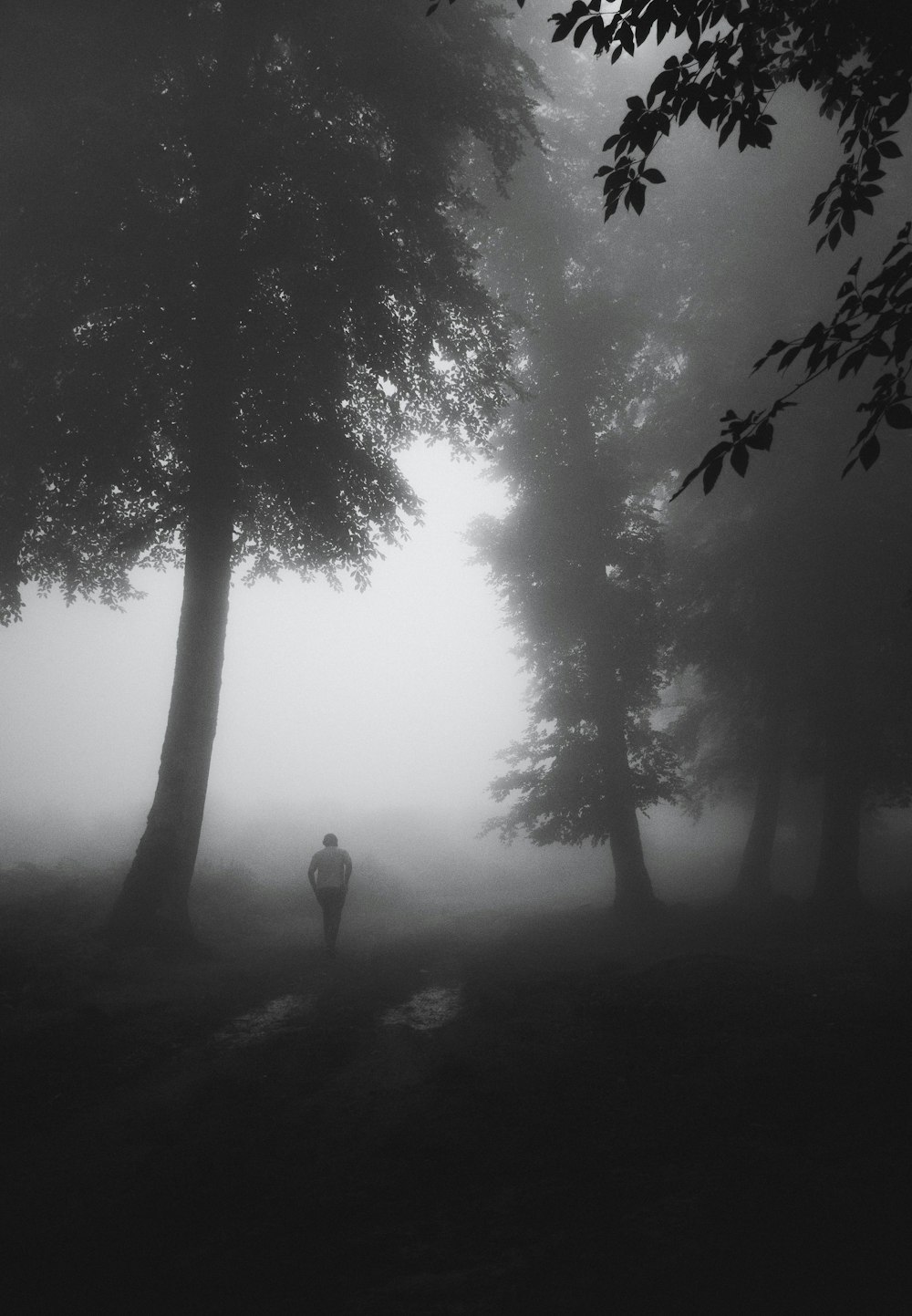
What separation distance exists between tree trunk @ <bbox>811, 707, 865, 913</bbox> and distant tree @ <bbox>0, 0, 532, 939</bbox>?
9563 mm

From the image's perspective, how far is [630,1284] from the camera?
7.87 feet

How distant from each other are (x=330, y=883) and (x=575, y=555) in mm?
8602

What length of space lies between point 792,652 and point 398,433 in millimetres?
9054

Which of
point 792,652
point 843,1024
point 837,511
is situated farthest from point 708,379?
point 843,1024

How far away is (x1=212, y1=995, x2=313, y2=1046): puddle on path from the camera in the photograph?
5754mm

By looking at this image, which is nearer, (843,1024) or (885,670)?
(843,1024)

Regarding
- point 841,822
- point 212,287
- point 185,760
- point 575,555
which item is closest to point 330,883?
point 185,760

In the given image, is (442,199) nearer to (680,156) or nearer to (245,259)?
(245,259)

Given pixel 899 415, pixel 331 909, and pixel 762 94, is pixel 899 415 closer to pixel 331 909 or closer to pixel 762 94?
pixel 762 94

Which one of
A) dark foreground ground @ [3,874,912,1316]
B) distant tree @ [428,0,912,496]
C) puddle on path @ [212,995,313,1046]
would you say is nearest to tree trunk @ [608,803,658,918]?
dark foreground ground @ [3,874,912,1316]

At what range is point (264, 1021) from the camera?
634 cm

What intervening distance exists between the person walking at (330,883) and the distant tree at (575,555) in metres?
4.49

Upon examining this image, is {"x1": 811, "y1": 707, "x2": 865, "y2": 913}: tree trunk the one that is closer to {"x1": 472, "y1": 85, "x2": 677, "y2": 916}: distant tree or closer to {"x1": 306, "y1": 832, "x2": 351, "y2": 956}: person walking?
{"x1": 472, "y1": 85, "x2": 677, "y2": 916}: distant tree

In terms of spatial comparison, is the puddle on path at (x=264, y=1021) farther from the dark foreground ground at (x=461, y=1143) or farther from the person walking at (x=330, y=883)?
the person walking at (x=330, y=883)
